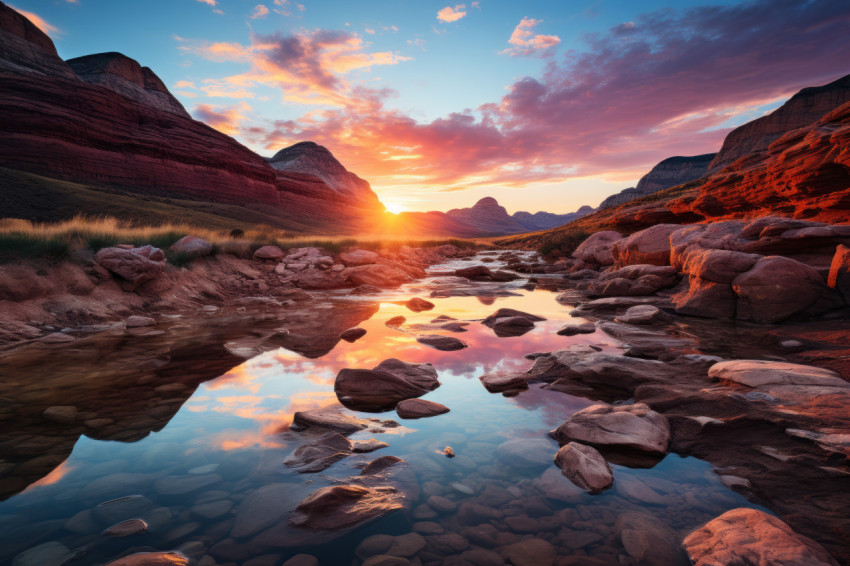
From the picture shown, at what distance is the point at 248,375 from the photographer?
6.18 metres

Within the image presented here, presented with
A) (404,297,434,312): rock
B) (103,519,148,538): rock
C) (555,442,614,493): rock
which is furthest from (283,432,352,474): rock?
(404,297,434,312): rock

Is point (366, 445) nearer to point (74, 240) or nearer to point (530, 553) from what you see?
point (530, 553)

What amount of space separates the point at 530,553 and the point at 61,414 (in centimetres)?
566

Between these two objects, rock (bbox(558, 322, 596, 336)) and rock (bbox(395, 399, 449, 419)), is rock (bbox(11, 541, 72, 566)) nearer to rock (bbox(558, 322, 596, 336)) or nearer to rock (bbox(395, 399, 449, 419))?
rock (bbox(395, 399, 449, 419))

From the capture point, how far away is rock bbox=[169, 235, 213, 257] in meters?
13.6

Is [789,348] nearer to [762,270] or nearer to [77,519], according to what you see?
[762,270]

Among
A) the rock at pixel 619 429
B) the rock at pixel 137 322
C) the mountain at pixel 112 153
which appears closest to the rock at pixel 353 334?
the rock at pixel 137 322

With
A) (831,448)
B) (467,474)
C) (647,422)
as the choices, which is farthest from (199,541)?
(831,448)

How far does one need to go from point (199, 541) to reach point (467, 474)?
2.27 metres

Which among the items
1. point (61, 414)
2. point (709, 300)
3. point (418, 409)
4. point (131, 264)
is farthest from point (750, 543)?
point (131, 264)

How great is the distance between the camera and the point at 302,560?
2.43 meters

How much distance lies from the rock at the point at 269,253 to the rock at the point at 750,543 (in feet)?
60.1

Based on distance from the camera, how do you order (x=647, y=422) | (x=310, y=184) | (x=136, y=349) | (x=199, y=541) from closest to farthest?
(x=199, y=541)
(x=647, y=422)
(x=136, y=349)
(x=310, y=184)

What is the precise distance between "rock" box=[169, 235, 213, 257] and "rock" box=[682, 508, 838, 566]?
1593 cm
